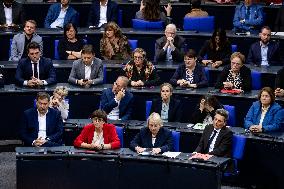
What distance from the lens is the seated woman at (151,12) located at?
12.4 m

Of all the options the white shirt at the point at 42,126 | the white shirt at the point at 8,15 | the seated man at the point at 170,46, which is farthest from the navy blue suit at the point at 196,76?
the white shirt at the point at 8,15

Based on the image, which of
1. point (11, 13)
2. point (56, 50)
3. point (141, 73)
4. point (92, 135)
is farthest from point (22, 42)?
point (92, 135)

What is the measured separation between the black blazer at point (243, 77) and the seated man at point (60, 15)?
2.89m

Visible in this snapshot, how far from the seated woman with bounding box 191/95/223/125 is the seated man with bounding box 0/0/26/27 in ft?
12.2

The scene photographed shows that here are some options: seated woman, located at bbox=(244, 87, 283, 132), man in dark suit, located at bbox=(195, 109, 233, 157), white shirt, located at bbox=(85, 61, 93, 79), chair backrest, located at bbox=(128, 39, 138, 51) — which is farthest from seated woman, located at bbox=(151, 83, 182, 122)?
chair backrest, located at bbox=(128, 39, 138, 51)

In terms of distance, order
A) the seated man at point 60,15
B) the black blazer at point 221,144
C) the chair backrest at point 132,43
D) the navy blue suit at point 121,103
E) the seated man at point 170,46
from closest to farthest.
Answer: the black blazer at point 221,144, the navy blue suit at point 121,103, the seated man at point 170,46, the chair backrest at point 132,43, the seated man at point 60,15

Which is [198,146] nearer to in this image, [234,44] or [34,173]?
[34,173]

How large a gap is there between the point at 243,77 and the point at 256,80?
0.36 meters

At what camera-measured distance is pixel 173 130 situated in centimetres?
976

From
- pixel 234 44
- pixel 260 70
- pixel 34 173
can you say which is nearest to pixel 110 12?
pixel 234 44

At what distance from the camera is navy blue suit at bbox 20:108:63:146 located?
9758 mm

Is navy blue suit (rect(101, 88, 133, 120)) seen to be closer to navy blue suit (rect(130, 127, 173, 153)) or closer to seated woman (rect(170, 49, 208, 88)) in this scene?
seated woman (rect(170, 49, 208, 88))

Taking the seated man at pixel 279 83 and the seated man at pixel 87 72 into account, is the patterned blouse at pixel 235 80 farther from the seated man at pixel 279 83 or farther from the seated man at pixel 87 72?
the seated man at pixel 87 72

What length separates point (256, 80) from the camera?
36.1ft
